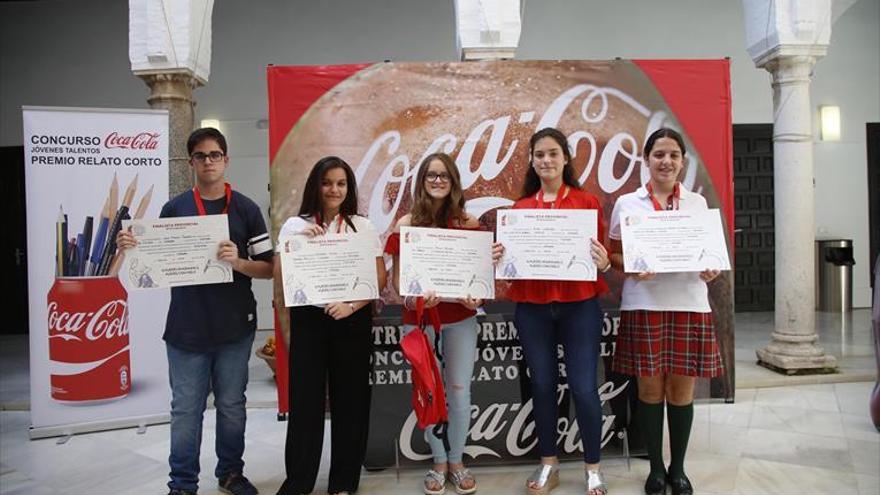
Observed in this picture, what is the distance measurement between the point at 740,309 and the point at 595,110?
246 inches

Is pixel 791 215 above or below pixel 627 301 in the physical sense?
above

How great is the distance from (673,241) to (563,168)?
1.91 ft

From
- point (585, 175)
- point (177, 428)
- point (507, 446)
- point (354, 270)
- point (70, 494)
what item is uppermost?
point (585, 175)

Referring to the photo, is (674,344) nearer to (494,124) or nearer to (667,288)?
(667,288)

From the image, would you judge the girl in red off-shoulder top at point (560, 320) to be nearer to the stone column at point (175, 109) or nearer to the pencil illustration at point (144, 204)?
the pencil illustration at point (144, 204)

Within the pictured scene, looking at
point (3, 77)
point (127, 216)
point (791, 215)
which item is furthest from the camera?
point (3, 77)

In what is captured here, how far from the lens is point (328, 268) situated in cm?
261

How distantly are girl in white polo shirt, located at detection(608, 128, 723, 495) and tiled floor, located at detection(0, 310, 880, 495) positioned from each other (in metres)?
0.52

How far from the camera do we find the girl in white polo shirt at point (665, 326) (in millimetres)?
2623

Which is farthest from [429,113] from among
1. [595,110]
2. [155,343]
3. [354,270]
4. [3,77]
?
[3,77]

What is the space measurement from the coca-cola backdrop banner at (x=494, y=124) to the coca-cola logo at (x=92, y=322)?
168 centimetres

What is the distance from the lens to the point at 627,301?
107 inches

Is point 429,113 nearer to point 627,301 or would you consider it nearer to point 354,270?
point 354,270

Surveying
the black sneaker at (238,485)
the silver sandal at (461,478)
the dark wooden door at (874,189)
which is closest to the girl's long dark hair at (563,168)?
the silver sandal at (461,478)
